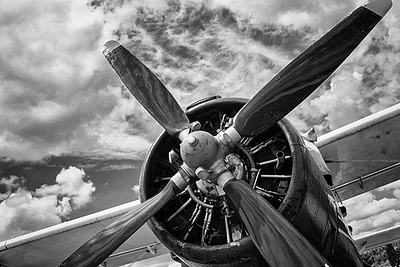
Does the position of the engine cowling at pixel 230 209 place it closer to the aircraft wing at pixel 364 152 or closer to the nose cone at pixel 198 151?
the nose cone at pixel 198 151

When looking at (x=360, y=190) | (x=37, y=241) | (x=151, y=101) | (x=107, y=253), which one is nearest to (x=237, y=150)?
(x=151, y=101)

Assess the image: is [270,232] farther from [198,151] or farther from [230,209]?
[198,151]

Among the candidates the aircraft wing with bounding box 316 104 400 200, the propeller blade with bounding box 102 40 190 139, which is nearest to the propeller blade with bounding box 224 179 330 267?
the propeller blade with bounding box 102 40 190 139

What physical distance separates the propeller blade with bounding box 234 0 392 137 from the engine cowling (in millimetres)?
298

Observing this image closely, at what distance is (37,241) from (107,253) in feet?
15.1

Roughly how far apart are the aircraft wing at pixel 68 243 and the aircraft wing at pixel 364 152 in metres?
4.18

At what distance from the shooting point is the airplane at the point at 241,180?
4246 mm

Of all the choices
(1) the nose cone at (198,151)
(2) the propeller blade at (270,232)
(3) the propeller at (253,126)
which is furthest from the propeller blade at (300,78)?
(2) the propeller blade at (270,232)

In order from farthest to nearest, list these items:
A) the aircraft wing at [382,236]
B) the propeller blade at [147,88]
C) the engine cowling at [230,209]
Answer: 1. the aircraft wing at [382,236]
2. the propeller blade at [147,88]
3. the engine cowling at [230,209]

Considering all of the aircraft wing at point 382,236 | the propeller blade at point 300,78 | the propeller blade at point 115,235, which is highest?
the propeller blade at point 300,78

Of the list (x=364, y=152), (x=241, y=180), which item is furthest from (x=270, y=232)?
(x=364, y=152)

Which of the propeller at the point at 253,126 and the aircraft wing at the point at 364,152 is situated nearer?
the propeller at the point at 253,126

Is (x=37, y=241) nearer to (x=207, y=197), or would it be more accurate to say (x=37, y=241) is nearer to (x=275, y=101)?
(x=207, y=197)

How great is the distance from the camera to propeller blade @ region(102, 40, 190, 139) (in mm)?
5316
